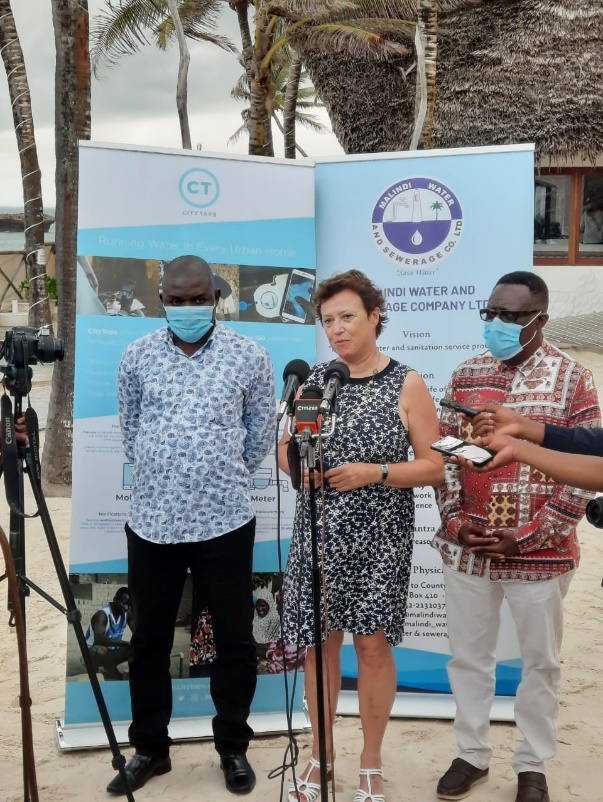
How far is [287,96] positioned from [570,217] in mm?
8930

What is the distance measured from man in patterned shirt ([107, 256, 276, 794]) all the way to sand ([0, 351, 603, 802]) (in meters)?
0.14

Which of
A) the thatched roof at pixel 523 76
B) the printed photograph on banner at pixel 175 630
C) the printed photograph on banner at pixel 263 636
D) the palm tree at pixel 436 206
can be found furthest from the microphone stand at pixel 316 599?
the thatched roof at pixel 523 76

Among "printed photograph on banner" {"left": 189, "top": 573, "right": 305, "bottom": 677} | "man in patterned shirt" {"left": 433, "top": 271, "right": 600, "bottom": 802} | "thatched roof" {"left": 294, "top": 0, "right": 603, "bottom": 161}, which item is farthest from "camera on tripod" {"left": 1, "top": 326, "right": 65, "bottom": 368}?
"thatched roof" {"left": 294, "top": 0, "right": 603, "bottom": 161}

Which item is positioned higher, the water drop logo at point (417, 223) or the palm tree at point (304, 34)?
the palm tree at point (304, 34)

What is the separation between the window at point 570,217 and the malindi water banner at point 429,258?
14278 millimetres

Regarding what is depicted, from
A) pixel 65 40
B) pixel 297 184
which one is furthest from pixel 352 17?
pixel 297 184

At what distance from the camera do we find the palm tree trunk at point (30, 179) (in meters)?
9.83

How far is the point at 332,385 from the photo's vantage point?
8.43ft

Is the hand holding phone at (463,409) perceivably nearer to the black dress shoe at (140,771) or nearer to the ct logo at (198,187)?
the ct logo at (198,187)

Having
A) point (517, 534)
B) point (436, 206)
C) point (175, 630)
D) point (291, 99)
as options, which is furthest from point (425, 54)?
point (517, 534)

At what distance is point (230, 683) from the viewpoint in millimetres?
3410

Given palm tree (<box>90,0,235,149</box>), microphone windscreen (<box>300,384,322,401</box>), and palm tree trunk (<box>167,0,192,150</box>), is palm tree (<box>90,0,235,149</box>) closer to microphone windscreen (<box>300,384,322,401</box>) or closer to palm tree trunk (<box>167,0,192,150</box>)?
palm tree trunk (<box>167,0,192,150</box>)

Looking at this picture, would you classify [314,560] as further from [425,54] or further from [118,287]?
[425,54]

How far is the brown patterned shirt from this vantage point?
3.12m
